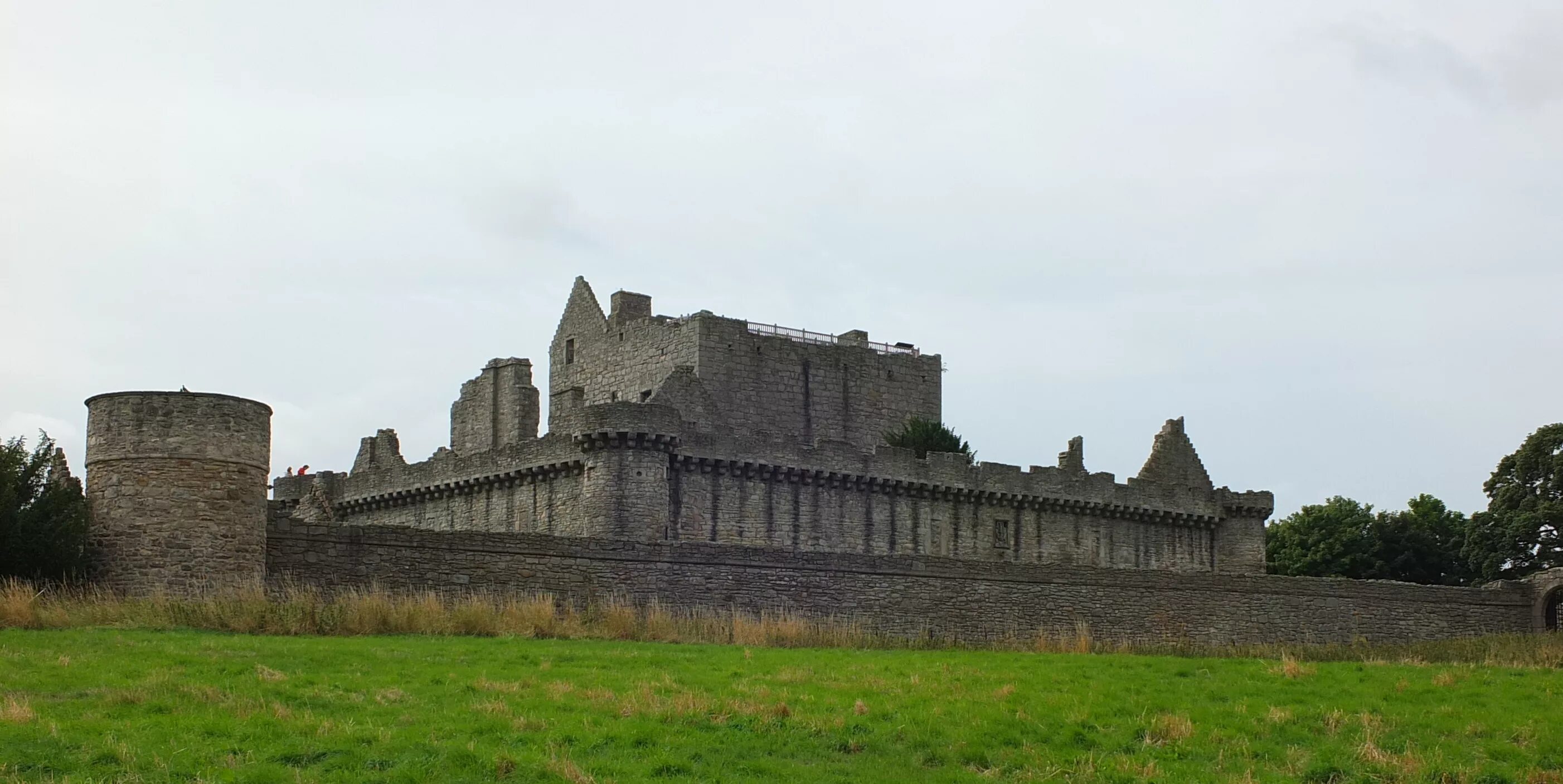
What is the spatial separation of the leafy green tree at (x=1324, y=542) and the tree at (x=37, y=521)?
45694mm

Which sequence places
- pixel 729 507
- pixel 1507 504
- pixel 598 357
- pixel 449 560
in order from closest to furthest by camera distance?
pixel 449 560 → pixel 729 507 → pixel 598 357 → pixel 1507 504

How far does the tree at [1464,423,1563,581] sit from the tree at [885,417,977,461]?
697 inches

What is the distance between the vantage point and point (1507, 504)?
206 feet

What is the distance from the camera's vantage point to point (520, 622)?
27875 millimetres

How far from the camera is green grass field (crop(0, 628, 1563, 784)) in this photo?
Answer: 15.9 meters

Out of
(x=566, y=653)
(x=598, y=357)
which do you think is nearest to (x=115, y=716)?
(x=566, y=653)

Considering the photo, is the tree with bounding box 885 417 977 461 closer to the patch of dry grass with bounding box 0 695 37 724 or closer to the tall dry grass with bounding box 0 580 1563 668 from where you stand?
the tall dry grass with bounding box 0 580 1563 668

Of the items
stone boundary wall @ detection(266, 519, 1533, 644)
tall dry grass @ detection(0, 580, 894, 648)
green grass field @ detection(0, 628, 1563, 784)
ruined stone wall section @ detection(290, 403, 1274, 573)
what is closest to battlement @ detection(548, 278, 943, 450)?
ruined stone wall section @ detection(290, 403, 1274, 573)

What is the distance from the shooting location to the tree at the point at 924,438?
182 ft

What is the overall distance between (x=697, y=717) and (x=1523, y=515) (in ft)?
160

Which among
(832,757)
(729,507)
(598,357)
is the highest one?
(598,357)

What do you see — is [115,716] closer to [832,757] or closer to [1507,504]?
[832,757]

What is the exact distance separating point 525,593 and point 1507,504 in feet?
135

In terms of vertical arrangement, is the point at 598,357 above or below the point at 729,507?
above
